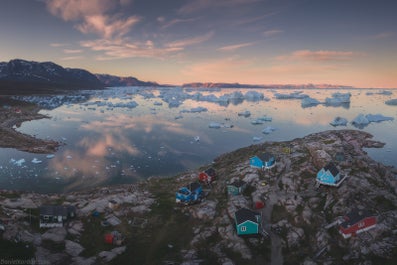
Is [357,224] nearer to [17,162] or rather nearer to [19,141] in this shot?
[17,162]

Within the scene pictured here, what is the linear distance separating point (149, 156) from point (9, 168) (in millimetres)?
30426

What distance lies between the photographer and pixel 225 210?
36.2 m

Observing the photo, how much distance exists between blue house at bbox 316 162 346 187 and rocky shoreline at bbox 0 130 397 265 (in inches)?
35.4

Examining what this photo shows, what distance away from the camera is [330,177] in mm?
37250

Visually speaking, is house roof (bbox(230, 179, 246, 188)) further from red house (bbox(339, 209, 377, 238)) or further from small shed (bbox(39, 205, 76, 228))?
small shed (bbox(39, 205, 76, 228))

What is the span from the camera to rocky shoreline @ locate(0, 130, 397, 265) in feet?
92.4

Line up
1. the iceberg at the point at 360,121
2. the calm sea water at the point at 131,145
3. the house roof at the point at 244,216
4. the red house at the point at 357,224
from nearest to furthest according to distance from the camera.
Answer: the red house at the point at 357,224
the house roof at the point at 244,216
the calm sea water at the point at 131,145
the iceberg at the point at 360,121

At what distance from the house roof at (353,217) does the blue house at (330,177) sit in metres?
6.66

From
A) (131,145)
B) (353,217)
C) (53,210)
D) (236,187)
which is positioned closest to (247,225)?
(236,187)

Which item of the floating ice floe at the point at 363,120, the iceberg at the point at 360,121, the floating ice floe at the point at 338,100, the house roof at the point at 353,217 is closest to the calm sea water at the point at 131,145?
the floating ice floe at the point at 363,120

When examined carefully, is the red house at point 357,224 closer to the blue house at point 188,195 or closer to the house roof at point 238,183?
the house roof at point 238,183

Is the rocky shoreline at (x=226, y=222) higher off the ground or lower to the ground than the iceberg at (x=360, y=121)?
lower

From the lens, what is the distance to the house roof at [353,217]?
2928 cm

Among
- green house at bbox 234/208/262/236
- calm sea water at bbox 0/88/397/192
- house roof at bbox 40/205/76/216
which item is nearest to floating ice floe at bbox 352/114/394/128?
calm sea water at bbox 0/88/397/192
